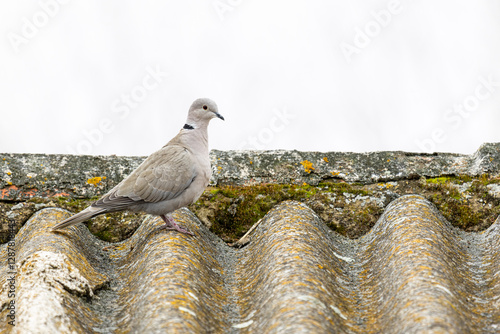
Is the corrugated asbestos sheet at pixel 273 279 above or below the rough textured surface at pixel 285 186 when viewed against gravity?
below

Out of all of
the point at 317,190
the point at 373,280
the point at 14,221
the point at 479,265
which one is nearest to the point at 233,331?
the point at 373,280

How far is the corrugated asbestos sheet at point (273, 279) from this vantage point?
3.24 m

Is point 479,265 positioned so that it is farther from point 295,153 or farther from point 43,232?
point 43,232

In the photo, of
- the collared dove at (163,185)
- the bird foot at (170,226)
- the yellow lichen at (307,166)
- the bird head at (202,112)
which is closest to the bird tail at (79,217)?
the collared dove at (163,185)

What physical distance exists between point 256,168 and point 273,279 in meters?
2.34

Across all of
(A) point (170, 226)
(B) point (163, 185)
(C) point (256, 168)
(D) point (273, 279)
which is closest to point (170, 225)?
(A) point (170, 226)

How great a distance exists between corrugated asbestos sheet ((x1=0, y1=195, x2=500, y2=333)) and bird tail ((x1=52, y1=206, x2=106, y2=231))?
3.6 inches

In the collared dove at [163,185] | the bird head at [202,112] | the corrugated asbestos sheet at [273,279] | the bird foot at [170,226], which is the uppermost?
the bird head at [202,112]

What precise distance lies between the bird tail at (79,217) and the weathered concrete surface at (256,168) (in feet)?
3.08

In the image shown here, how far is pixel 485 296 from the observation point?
3.69 m

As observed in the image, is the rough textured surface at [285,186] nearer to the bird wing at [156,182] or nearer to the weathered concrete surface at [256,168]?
the weathered concrete surface at [256,168]

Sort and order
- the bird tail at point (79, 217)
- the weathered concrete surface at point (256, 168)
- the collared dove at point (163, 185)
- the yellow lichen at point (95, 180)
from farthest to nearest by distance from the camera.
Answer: the yellow lichen at point (95, 180), the weathered concrete surface at point (256, 168), the collared dove at point (163, 185), the bird tail at point (79, 217)

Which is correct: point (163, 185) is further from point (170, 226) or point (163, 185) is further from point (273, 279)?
point (273, 279)

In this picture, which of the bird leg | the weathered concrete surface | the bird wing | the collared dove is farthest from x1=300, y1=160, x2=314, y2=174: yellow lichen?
the bird leg
